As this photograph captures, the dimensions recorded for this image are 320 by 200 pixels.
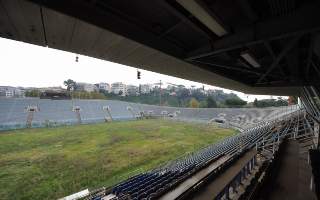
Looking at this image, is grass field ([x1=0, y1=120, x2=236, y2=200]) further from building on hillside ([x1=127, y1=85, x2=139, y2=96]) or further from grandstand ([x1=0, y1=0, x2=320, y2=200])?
building on hillside ([x1=127, y1=85, x2=139, y2=96])

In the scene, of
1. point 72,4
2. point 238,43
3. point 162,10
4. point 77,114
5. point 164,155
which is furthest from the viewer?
point 77,114

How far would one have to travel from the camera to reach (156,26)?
335 cm

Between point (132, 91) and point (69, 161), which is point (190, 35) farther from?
point (132, 91)

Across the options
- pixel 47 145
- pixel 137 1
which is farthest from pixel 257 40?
pixel 47 145

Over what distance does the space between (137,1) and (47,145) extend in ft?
68.0

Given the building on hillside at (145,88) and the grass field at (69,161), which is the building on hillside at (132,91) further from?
the grass field at (69,161)

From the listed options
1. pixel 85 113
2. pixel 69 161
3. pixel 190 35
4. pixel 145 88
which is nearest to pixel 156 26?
pixel 190 35

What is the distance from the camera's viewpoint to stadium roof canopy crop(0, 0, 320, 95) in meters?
2.47

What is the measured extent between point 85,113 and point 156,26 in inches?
1565

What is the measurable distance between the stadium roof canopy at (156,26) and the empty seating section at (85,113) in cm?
2894

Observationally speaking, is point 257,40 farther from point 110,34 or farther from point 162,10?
point 110,34

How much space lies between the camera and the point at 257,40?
3039 mm

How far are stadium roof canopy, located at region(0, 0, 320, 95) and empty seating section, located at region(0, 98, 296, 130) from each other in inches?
1139

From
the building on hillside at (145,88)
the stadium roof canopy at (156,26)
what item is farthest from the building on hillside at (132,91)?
the stadium roof canopy at (156,26)
